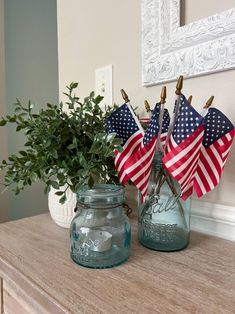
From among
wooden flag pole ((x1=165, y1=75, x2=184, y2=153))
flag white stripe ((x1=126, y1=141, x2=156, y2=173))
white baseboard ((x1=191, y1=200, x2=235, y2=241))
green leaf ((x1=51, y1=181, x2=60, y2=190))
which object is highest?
wooden flag pole ((x1=165, y1=75, x2=184, y2=153))

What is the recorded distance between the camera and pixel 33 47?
2314mm

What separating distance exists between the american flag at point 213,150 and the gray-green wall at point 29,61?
6.24ft

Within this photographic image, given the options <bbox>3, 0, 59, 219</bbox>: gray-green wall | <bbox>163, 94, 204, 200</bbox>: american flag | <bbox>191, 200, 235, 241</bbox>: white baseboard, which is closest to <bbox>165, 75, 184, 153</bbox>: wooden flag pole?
<bbox>163, 94, 204, 200</bbox>: american flag

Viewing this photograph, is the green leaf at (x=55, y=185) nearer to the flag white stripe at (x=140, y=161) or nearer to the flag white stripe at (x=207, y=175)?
the flag white stripe at (x=140, y=161)

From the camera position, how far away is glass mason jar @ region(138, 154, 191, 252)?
0.61 m

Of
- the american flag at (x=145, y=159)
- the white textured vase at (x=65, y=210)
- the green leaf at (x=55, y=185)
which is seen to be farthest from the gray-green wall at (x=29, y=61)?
the american flag at (x=145, y=159)

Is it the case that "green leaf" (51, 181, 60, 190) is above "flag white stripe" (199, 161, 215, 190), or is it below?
below

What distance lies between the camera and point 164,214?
622 mm

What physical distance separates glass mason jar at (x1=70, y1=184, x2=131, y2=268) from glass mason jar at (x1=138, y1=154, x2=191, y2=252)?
9 centimetres

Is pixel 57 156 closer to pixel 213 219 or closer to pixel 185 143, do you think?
pixel 185 143

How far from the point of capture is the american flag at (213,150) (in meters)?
0.56

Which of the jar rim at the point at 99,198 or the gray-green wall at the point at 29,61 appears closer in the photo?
the jar rim at the point at 99,198

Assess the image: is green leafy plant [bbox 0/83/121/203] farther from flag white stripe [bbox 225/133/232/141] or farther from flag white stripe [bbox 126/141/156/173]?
flag white stripe [bbox 225/133/232/141]

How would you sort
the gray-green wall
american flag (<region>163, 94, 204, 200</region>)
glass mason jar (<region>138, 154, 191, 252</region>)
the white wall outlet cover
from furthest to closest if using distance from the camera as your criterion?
the gray-green wall
the white wall outlet cover
glass mason jar (<region>138, 154, 191, 252</region>)
american flag (<region>163, 94, 204, 200</region>)
